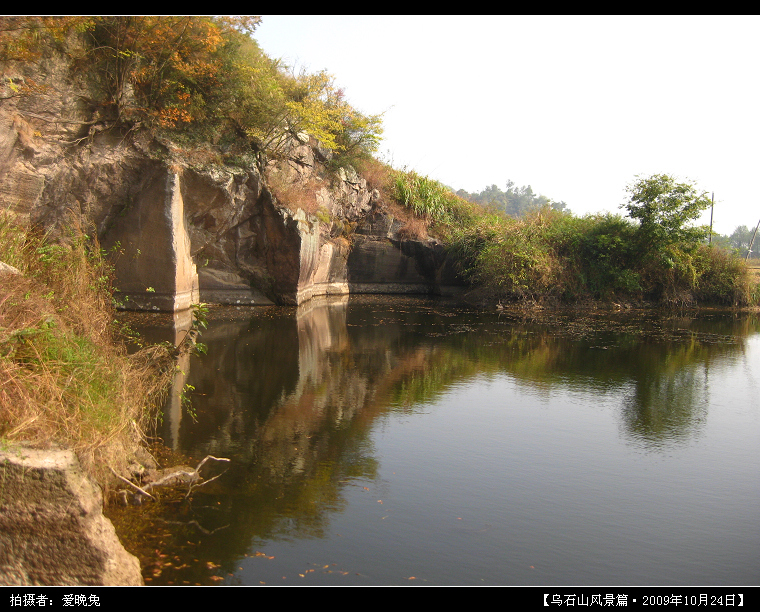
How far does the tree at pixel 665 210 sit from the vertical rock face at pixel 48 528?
25.7 metres

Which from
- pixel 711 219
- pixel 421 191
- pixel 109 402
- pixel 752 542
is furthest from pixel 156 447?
pixel 711 219

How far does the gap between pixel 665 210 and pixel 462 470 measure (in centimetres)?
2259

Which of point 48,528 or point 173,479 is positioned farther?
point 173,479

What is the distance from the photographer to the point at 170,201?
1627cm

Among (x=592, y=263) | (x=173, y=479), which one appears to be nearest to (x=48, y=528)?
(x=173, y=479)

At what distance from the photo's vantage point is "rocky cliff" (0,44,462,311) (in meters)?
14.0

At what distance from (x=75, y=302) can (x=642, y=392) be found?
902cm

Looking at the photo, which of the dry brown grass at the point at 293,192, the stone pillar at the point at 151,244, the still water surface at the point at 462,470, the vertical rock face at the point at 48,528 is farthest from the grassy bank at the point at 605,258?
the vertical rock face at the point at 48,528

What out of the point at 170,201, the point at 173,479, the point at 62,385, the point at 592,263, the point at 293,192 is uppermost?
the point at 293,192

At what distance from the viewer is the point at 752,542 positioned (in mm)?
5156

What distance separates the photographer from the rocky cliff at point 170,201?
14.0 m

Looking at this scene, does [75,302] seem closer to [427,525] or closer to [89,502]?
[89,502]

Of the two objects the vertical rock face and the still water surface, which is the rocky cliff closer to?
the still water surface

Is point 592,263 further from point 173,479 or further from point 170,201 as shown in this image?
point 173,479
